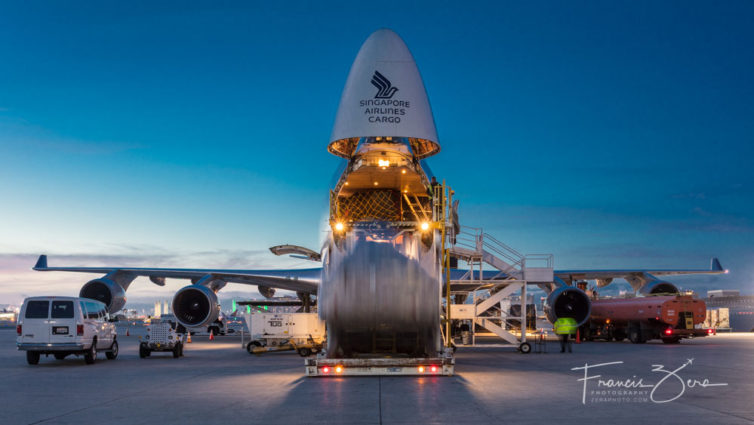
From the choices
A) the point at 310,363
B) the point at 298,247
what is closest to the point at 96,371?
the point at 310,363

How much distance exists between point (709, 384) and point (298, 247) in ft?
50.5

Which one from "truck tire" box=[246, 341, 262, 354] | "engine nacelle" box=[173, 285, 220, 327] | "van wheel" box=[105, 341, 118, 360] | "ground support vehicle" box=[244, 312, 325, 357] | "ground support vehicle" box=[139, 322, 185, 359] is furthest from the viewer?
"engine nacelle" box=[173, 285, 220, 327]

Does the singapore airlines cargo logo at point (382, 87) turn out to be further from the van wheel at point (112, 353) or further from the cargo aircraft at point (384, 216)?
the van wheel at point (112, 353)

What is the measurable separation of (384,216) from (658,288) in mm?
24755

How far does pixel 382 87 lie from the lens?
13.6 m

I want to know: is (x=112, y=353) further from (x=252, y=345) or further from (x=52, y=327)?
(x=252, y=345)

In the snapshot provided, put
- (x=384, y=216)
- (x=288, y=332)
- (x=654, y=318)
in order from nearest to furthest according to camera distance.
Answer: (x=384, y=216) → (x=288, y=332) → (x=654, y=318)

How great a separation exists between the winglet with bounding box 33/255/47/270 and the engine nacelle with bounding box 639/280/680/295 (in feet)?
103

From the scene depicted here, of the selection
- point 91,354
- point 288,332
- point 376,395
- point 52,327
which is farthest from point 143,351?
point 376,395

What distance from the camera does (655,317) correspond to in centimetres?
3198

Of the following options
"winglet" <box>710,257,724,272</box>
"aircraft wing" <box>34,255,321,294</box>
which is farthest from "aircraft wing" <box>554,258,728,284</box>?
"aircraft wing" <box>34,255,321,294</box>

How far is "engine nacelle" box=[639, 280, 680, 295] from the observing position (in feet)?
113

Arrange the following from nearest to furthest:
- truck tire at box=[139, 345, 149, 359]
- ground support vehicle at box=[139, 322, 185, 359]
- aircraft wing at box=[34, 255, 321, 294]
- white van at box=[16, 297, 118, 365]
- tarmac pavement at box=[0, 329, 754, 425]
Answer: tarmac pavement at box=[0, 329, 754, 425], white van at box=[16, 297, 118, 365], truck tire at box=[139, 345, 149, 359], ground support vehicle at box=[139, 322, 185, 359], aircraft wing at box=[34, 255, 321, 294]

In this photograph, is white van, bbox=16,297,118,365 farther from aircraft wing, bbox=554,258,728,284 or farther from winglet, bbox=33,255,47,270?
aircraft wing, bbox=554,258,728,284
